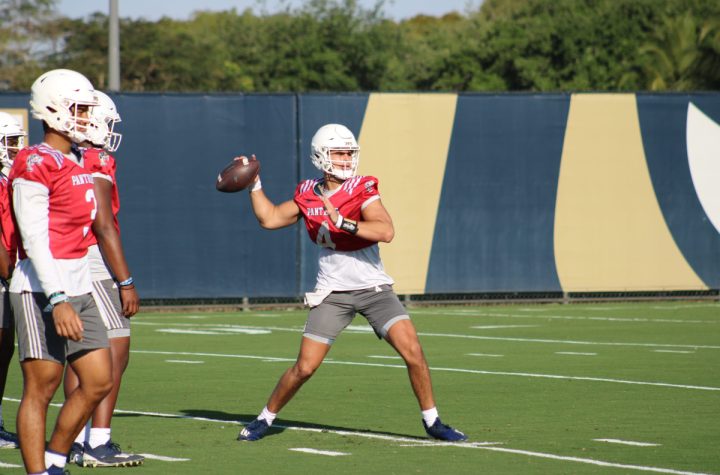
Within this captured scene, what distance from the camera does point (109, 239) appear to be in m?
8.46

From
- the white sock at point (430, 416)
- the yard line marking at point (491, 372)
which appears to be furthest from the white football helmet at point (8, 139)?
the yard line marking at point (491, 372)

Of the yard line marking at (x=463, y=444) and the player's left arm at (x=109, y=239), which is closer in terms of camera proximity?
the yard line marking at (x=463, y=444)

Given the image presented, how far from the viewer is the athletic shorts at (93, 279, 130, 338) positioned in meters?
8.78

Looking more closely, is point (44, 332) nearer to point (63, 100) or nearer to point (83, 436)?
point (63, 100)

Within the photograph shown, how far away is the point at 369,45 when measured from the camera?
64.2 m

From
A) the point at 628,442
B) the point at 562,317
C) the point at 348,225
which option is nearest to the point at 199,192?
the point at 562,317

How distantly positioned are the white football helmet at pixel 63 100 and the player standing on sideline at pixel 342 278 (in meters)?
2.41

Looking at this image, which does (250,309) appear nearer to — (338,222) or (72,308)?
(338,222)

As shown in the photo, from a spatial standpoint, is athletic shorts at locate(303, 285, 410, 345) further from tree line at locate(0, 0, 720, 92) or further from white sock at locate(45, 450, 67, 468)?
tree line at locate(0, 0, 720, 92)

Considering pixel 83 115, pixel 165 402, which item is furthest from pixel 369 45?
pixel 83 115

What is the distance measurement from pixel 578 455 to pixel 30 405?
11.8ft

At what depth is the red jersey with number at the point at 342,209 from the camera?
31.8 ft

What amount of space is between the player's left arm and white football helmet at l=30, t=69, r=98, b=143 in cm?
104

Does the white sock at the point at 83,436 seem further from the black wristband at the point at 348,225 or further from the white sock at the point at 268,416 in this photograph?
the black wristband at the point at 348,225
